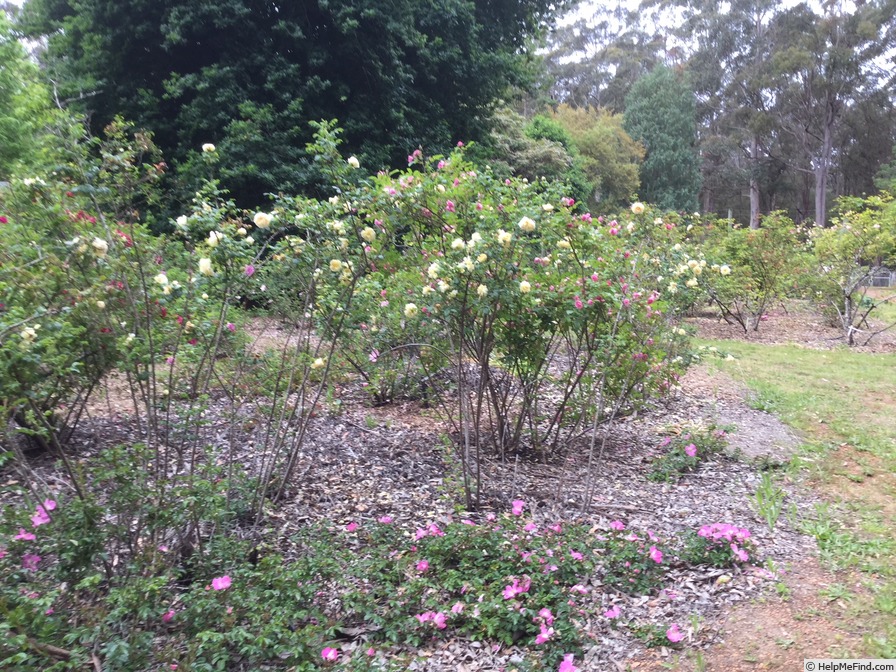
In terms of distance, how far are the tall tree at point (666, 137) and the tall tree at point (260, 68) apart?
20.7 meters

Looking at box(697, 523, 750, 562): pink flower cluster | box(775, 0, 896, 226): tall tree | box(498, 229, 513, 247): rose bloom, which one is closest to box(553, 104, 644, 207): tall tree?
box(775, 0, 896, 226): tall tree

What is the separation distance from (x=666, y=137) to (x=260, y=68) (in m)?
24.4

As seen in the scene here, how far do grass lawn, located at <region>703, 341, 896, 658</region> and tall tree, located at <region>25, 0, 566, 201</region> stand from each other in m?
6.85

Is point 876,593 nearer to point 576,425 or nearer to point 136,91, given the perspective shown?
point 576,425

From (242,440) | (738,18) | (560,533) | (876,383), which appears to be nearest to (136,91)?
(242,440)

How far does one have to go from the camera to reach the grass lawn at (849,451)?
2512 millimetres

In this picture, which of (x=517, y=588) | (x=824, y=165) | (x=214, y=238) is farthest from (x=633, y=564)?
(x=824, y=165)

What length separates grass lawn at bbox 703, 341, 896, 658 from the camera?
251 centimetres

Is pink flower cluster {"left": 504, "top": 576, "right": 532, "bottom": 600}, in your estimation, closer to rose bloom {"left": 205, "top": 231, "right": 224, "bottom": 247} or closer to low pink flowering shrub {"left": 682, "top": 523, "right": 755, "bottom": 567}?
low pink flowering shrub {"left": 682, "top": 523, "right": 755, "bottom": 567}

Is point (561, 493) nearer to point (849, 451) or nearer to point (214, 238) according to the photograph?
point (214, 238)

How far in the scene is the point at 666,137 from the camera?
97.8ft

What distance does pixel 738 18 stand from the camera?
111 ft

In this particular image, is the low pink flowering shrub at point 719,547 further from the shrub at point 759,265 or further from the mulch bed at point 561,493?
the shrub at point 759,265

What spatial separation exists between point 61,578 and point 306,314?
1517 millimetres
